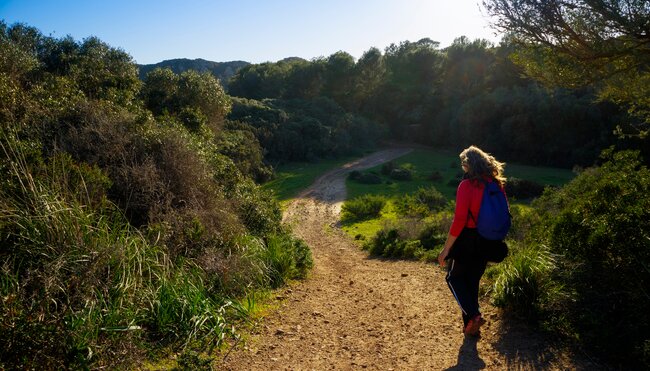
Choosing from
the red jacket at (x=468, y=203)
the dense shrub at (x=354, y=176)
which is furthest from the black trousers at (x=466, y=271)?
the dense shrub at (x=354, y=176)

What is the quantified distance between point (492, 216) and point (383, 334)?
1.95 m

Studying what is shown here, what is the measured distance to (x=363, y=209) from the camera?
19.5 metres

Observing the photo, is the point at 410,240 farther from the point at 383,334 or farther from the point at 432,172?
the point at 432,172

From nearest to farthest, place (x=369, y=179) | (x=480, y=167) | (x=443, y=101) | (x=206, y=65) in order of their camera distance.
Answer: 1. (x=480, y=167)
2. (x=369, y=179)
3. (x=443, y=101)
4. (x=206, y=65)

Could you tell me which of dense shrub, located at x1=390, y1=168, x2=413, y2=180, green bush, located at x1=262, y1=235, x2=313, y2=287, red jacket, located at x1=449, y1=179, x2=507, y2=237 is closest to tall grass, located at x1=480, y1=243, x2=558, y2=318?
red jacket, located at x1=449, y1=179, x2=507, y2=237

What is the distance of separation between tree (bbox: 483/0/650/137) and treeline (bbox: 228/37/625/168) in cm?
2324

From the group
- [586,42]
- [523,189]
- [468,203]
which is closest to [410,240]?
[586,42]

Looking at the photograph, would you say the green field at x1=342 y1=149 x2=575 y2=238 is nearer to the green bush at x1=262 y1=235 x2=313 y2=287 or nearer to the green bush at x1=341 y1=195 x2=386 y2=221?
the green bush at x1=341 y1=195 x2=386 y2=221

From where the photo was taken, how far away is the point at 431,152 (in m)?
45.9

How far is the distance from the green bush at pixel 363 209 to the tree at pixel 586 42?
32.4 feet

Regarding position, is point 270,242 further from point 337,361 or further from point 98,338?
point 98,338

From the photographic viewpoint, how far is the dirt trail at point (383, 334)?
15.1ft

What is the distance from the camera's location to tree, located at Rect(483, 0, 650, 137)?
28.0 ft

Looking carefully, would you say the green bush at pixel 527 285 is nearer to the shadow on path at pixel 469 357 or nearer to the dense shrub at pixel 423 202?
Result: the shadow on path at pixel 469 357
